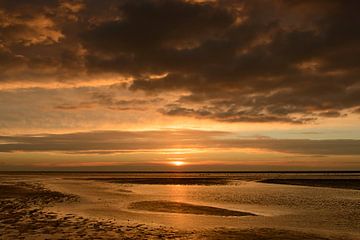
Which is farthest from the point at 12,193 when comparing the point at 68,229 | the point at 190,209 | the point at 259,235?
the point at 259,235

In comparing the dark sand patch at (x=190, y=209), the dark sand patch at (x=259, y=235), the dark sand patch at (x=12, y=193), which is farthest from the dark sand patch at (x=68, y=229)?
the dark sand patch at (x=12, y=193)

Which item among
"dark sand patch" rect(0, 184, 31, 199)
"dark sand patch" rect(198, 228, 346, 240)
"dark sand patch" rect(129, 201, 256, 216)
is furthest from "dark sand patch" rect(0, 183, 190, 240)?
"dark sand patch" rect(0, 184, 31, 199)

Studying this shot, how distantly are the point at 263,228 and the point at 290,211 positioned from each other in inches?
359

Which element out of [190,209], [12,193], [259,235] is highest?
[12,193]

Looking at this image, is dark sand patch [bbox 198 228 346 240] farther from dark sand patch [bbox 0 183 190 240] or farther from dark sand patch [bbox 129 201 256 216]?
dark sand patch [bbox 129 201 256 216]

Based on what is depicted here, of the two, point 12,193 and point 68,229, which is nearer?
point 68,229

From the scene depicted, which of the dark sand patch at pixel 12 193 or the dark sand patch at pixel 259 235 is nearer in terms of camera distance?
the dark sand patch at pixel 259 235

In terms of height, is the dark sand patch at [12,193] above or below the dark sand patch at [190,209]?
above

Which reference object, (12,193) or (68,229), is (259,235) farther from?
(12,193)

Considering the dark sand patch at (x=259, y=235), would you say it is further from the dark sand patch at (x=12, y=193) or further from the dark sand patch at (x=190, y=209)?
the dark sand patch at (x=12, y=193)

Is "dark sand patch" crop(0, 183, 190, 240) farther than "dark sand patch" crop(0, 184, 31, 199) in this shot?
No

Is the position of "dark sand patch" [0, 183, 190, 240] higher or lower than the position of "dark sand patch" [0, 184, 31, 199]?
lower

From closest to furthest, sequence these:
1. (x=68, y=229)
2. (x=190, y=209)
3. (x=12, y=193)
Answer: (x=68, y=229)
(x=190, y=209)
(x=12, y=193)

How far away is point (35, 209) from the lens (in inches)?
1162
